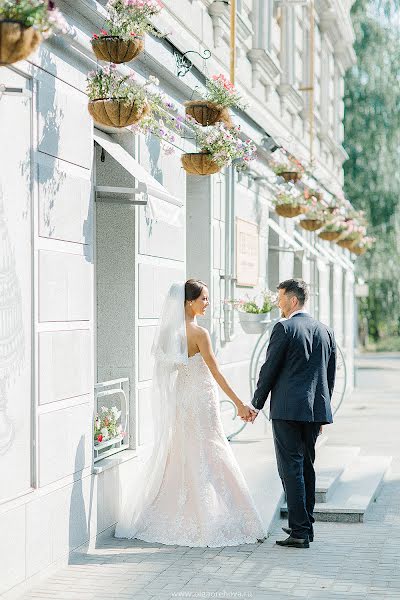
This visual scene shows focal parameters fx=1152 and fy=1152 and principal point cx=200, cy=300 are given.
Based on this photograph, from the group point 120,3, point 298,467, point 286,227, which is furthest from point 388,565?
point 286,227

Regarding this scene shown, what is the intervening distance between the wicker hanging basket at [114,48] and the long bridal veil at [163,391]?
1822mm

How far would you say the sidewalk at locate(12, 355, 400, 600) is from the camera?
22.8 feet

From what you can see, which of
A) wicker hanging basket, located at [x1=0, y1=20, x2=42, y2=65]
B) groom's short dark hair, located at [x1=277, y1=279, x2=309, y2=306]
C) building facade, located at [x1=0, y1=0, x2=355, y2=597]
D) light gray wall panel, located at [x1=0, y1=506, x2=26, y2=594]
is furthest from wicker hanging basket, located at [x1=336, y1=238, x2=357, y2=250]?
wicker hanging basket, located at [x1=0, y1=20, x2=42, y2=65]

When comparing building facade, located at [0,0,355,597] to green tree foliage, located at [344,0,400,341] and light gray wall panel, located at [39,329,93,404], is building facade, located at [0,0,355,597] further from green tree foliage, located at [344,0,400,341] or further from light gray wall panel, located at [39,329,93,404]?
green tree foliage, located at [344,0,400,341]

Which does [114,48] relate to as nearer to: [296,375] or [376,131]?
[296,375]

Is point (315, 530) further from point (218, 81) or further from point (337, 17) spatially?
point (337, 17)

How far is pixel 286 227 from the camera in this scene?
57.0 feet

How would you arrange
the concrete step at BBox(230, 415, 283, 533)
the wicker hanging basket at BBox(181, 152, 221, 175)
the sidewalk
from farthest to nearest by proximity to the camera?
the wicker hanging basket at BBox(181, 152, 221, 175), the concrete step at BBox(230, 415, 283, 533), the sidewalk

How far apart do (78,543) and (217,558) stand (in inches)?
37.9

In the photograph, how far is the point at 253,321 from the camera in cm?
1295

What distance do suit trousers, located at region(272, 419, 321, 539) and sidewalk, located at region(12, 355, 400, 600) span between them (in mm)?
226

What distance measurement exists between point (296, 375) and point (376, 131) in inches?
981

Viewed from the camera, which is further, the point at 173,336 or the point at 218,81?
the point at 218,81

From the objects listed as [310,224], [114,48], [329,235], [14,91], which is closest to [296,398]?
[114,48]
